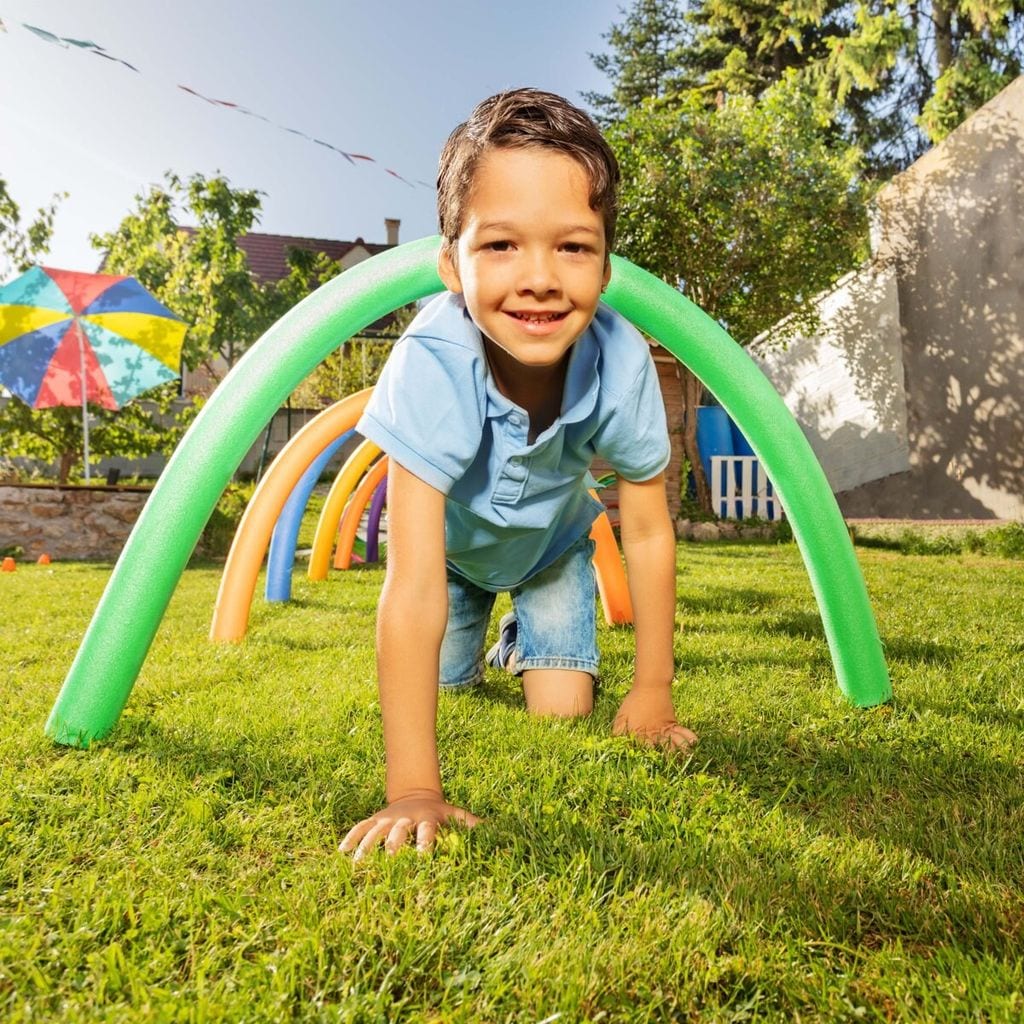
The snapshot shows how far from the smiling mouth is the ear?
240 millimetres

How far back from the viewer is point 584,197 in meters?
1.73

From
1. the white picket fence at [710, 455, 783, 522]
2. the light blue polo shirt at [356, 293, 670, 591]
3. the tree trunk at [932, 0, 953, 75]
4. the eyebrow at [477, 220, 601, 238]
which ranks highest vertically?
the tree trunk at [932, 0, 953, 75]

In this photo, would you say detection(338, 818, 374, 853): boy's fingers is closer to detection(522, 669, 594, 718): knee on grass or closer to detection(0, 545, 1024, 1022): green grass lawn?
detection(0, 545, 1024, 1022): green grass lawn

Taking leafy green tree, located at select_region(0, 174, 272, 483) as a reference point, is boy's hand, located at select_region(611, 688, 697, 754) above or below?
below

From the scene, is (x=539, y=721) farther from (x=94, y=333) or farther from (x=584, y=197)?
(x=94, y=333)

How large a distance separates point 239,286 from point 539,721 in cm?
1417

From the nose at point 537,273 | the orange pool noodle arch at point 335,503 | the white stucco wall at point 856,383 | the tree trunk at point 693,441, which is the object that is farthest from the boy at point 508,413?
the white stucco wall at point 856,383

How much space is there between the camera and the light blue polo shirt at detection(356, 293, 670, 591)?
6.08 feet

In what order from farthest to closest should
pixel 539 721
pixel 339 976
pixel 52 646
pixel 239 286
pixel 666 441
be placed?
pixel 239 286, pixel 52 646, pixel 539 721, pixel 666 441, pixel 339 976

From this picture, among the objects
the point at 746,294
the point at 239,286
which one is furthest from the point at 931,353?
the point at 239,286

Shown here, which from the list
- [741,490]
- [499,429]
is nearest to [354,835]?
[499,429]

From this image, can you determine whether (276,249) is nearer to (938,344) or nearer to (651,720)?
(938,344)

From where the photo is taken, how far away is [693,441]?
12.0m

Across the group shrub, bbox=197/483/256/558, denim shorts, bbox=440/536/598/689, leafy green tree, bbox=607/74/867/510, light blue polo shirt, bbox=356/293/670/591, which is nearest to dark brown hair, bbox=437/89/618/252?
light blue polo shirt, bbox=356/293/670/591
